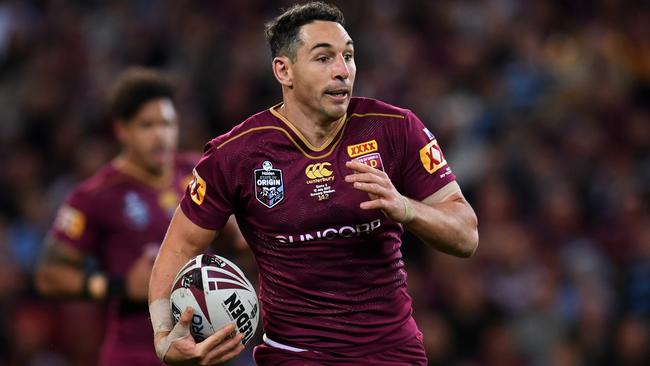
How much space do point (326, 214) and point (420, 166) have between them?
17.8 inches

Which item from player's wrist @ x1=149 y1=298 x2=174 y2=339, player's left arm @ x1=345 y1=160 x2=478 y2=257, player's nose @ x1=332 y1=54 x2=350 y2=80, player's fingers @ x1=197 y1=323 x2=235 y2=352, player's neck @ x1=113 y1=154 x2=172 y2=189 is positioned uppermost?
player's nose @ x1=332 y1=54 x2=350 y2=80

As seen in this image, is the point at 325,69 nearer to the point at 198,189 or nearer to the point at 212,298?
the point at 198,189

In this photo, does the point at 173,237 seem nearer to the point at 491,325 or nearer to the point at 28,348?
the point at 491,325

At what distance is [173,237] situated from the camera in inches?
207

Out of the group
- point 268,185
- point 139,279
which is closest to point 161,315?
point 268,185

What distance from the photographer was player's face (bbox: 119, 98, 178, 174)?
286 inches

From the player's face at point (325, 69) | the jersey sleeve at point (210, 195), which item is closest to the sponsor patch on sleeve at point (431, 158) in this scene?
the player's face at point (325, 69)

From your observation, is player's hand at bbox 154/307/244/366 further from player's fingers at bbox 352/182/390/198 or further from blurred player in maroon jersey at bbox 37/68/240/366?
blurred player in maroon jersey at bbox 37/68/240/366

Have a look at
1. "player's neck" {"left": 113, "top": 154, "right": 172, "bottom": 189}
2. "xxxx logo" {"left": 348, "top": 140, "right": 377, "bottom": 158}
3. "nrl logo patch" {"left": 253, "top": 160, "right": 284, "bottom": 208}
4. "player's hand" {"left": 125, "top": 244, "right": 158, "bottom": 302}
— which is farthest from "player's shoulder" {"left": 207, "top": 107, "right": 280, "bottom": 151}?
"player's neck" {"left": 113, "top": 154, "right": 172, "bottom": 189}

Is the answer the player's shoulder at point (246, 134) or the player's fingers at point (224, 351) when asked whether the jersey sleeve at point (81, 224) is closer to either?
the player's shoulder at point (246, 134)

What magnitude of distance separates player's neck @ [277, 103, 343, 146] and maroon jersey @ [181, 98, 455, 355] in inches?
1.1

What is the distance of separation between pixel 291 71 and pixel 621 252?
6.05 metres

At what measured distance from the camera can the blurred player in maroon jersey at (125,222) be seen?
23.0ft

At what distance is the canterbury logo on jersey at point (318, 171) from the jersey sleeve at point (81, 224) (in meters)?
2.44
